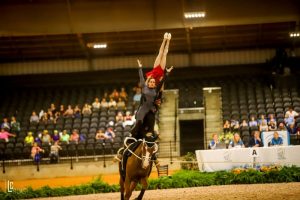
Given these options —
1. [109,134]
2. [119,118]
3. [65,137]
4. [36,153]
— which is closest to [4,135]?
[36,153]

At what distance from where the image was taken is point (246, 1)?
25734 mm

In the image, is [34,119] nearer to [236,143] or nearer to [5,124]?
[5,124]

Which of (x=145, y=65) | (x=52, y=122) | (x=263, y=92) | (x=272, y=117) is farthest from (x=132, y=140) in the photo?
(x=145, y=65)

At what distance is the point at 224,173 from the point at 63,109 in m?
13.6

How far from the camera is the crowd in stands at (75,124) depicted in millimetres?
24109

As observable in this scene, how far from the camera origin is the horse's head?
996 centimetres

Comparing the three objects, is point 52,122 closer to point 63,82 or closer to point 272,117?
point 63,82

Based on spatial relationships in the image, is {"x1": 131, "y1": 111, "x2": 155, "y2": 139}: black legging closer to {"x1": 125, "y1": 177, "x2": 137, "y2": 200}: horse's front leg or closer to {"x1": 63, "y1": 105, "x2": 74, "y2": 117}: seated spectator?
{"x1": 125, "y1": 177, "x2": 137, "y2": 200}: horse's front leg

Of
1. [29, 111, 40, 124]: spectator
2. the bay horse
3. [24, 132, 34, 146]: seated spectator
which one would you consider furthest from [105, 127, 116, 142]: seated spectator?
the bay horse

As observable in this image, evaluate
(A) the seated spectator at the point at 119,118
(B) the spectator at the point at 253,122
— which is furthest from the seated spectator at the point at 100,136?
(B) the spectator at the point at 253,122

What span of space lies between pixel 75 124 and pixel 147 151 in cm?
1635

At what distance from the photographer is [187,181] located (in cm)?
1633

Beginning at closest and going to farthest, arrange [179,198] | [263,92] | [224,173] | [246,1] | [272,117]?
1. [179,198]
2. [224,173]
3. [272,117]
4. [246,1]
5. [263,92]

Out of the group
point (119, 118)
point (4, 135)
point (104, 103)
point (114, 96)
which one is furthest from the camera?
point (114, 96)
